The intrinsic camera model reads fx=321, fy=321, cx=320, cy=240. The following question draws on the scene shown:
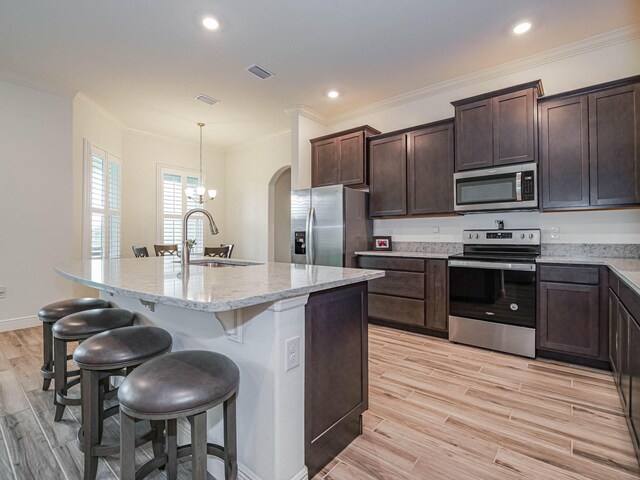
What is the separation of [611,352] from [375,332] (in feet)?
6.59

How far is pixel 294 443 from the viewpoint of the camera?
1349mm

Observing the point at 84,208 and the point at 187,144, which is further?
the point at 187,144

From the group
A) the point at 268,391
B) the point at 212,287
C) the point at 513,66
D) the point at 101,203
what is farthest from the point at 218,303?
the point at 101,203

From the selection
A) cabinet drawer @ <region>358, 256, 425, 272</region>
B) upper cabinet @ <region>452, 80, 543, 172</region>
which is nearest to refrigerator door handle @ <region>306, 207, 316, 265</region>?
cabinet drawer @ <region>358, 256, 425, 272</region>

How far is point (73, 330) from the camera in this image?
1695 mm

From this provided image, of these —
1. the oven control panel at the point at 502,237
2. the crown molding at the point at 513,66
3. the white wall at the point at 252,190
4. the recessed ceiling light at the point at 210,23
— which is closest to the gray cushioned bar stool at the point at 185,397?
the recessed ceiling light at the point at 210,23

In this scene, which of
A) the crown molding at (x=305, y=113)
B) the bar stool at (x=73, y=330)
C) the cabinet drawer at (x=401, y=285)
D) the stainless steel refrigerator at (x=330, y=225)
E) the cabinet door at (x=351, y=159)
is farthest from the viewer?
the crown molding at (x=305, y=113)

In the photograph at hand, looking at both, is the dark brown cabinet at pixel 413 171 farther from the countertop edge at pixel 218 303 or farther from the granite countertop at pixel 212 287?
the countertop edge at pixel 218 303

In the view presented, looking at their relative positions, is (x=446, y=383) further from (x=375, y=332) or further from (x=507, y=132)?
(x=507, y=132)

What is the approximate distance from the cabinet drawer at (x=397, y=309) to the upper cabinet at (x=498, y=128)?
155 cm

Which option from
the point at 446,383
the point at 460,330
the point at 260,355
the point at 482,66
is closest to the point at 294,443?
the point at 260,355

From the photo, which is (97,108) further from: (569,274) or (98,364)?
(569,274)

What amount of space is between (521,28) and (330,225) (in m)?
2.65

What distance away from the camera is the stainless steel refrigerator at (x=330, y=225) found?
3.93 meters
